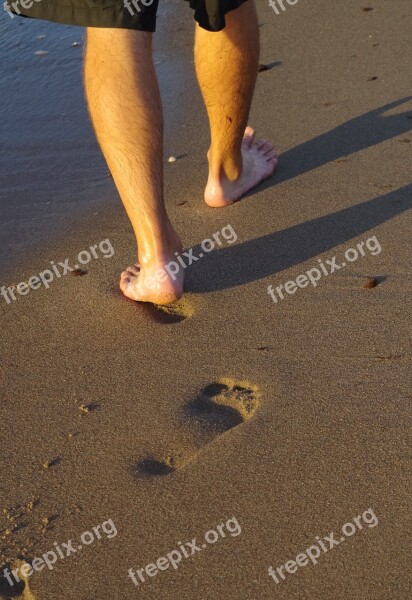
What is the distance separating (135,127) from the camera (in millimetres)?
2238

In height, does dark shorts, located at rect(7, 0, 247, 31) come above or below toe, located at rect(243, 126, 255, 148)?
above

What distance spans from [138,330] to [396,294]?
26.6 inches

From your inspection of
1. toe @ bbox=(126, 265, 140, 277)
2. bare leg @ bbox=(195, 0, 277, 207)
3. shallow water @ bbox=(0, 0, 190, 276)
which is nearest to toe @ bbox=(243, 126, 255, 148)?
bare leg @ bbox=(195, 0, 277, 207)

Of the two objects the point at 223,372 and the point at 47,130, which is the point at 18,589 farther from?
the point at 47,130

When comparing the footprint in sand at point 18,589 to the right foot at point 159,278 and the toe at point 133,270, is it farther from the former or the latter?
the toe at point 133,270

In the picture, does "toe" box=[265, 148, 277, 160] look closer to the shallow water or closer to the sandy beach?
the sandy beach

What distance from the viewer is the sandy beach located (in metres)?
1.65

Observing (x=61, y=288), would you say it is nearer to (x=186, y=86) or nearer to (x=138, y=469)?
(x=138, y=469)

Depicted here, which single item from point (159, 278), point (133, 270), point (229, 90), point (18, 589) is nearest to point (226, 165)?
point (229, 90)

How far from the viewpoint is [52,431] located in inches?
78.7

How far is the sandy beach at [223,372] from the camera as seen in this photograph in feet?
5.40

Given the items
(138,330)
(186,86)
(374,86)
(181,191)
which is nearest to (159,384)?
(138,330)

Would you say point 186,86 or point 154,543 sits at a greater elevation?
point 154,543

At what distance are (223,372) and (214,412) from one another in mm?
137
